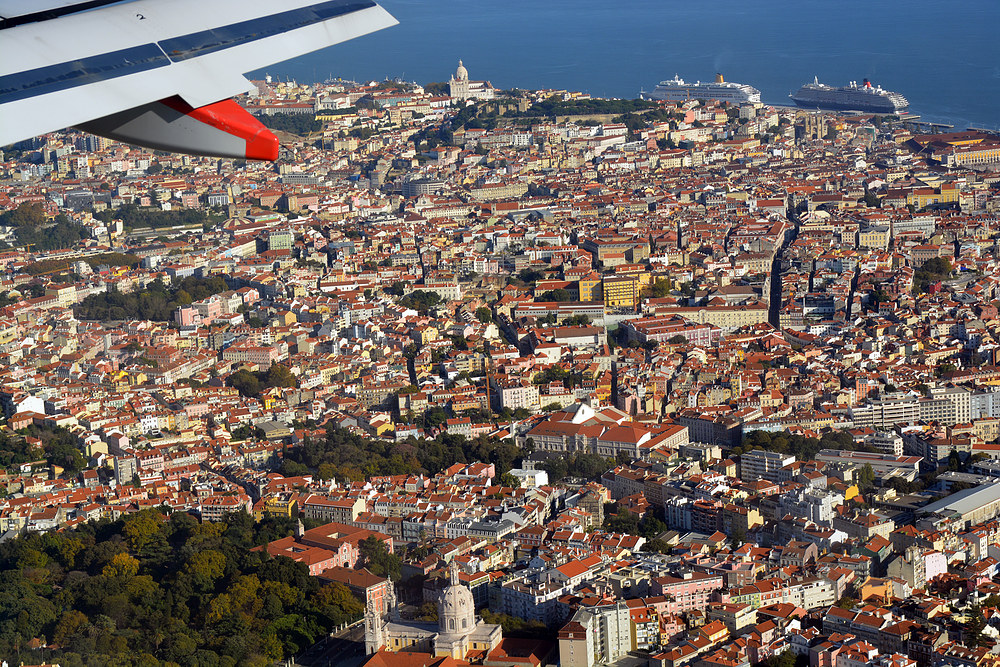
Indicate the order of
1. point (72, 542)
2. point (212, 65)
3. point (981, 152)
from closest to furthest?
point (212, 65), point (72, 542), point (981, 152)

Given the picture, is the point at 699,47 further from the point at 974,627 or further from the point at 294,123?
the point at 974,627

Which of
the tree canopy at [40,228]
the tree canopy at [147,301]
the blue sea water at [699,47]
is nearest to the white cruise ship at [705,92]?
the blue sea water at [699,47]

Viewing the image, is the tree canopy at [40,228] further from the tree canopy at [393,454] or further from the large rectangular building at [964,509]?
the large rectangular building at [964,509]

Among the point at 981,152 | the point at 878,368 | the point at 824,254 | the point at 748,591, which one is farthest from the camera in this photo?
the point at 981,152

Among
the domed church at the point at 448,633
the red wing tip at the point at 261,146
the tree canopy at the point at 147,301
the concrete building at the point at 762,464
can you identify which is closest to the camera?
the red wing tip at the point at 261,146

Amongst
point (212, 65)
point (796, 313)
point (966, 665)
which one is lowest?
point (966, 665)

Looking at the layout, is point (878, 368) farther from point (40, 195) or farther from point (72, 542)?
point (40, 195)

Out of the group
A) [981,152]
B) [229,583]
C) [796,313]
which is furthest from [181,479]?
[981,152]
